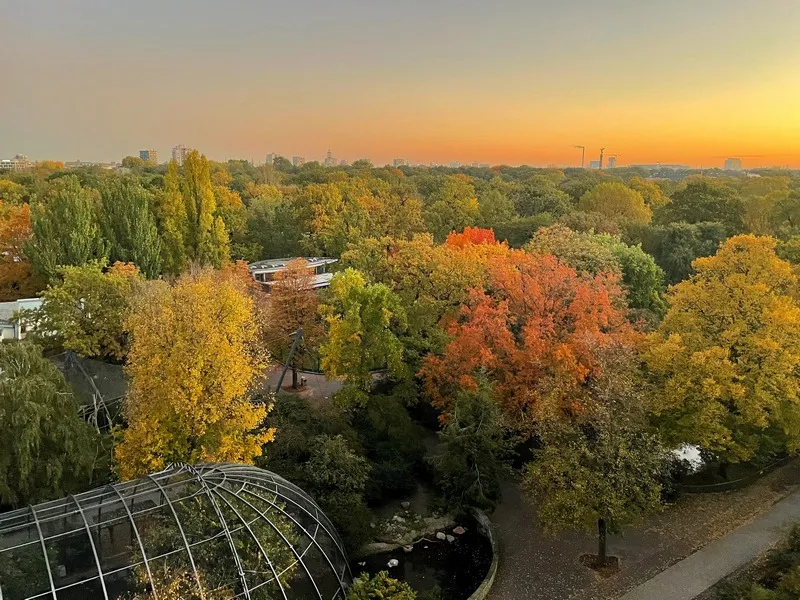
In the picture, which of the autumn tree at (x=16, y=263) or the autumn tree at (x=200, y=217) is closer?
the autumn tree at (x=16, y=263)

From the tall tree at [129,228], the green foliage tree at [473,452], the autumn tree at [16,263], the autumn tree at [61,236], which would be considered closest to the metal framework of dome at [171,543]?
the green foliage tree at [473,452]

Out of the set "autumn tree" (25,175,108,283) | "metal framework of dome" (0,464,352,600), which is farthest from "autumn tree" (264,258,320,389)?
"metal framework of dome" (0,464,352,600)

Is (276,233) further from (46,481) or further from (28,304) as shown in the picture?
(46,481)

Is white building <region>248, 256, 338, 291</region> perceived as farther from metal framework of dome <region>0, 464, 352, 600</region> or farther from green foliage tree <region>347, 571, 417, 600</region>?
green foliage tree <region>347, 571, 417, 600</region>

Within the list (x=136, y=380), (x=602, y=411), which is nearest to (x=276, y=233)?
(x=136, y=380)

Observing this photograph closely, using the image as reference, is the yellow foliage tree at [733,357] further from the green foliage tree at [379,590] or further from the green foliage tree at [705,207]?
the green foliage tree at [705,207]
